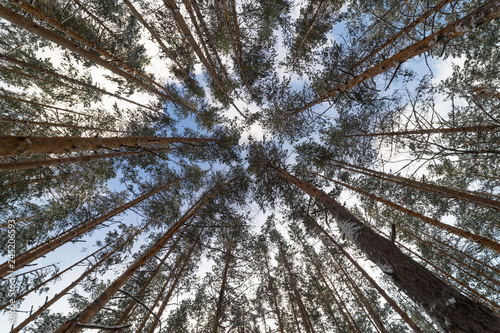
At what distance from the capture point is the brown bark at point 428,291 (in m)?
1.81

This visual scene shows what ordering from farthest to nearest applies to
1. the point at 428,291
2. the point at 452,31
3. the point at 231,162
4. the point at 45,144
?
the point at 231,162 → the point at 45,144 → the point at 452,31 → the point at 428,291

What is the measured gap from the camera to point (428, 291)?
2195mm

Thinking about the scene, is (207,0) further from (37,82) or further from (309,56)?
(37,82)

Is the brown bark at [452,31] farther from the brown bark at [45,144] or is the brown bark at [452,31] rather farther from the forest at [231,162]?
the brown bark at [45,144]

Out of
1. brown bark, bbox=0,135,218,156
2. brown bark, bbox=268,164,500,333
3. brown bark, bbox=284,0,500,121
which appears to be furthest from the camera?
brown bark, bbox=0,135,218,156

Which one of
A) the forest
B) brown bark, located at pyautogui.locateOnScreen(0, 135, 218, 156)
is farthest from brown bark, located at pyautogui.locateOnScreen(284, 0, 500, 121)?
brown bark, located at pyautogui.locateOnScreen(0, 135, 218, 156)

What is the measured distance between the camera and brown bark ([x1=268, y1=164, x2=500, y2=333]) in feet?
5.93

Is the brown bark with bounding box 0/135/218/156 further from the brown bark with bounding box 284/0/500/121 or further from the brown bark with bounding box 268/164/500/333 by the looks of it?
the brown bark with bounding box 284/0/500/121

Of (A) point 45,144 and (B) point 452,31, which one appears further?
(A) point 45,144

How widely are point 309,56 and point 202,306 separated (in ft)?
48.4

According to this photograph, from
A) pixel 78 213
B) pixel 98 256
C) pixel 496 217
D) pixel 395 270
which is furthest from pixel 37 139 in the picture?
pixel 496 217

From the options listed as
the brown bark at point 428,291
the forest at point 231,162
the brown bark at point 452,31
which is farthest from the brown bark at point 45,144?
the brown bark at point 452,31

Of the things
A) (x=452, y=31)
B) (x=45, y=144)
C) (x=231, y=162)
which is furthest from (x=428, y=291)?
(x=231, y=162)

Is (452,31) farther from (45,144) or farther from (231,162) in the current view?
(231,162)
